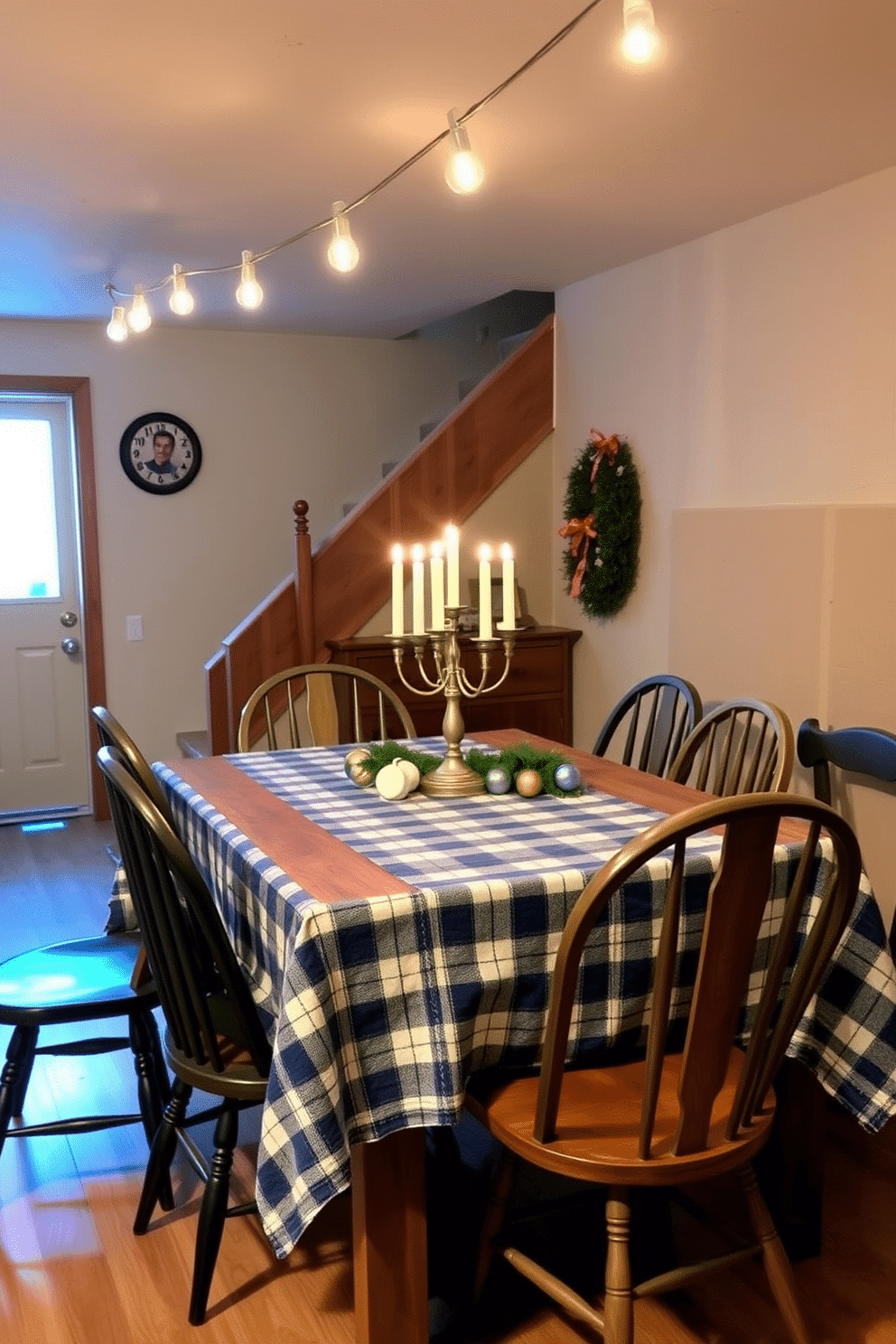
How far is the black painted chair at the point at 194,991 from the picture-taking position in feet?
6.51

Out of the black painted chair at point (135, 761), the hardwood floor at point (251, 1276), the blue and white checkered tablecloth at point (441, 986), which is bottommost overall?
the hardwood floor at point (251, 1276)

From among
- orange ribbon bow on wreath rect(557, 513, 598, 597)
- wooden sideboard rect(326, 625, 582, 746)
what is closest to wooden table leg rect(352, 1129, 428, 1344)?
wooden sideboard rect(326, 625, 582, 746)

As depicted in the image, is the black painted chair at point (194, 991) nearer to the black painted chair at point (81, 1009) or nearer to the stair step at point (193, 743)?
the black painted chair at point (81, 1009)

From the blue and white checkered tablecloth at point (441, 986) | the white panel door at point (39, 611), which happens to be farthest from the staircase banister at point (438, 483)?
the blue and white checkered tablecloth at point (441, 986)

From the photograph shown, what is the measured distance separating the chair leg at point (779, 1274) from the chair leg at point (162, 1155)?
102 centimetres

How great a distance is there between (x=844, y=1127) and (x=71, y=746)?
4.25 metres

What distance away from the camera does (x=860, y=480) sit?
350cm

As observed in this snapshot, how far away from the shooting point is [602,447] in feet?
15.3

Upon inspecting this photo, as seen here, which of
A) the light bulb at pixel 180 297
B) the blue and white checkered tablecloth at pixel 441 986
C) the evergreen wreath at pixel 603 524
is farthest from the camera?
the evergreen wreath at pixel 603 524

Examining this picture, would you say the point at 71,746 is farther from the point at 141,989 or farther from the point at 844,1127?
the point at 844,1127

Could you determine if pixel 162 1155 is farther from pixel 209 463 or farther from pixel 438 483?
pixel 209 463

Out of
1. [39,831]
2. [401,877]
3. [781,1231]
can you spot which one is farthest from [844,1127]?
[39,831]

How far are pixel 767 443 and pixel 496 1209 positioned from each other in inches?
104

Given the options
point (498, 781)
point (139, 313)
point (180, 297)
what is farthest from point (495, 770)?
point (139, 313)
